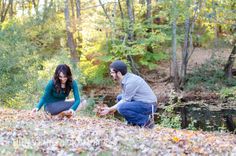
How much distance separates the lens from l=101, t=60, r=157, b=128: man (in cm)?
653

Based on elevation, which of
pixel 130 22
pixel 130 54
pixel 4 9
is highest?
pixel 4 9

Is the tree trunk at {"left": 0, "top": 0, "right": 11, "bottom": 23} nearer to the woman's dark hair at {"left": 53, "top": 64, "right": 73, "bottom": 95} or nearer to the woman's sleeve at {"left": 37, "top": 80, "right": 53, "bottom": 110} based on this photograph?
the woman's sleeve at {"left": 37, "top": 80, "right": 53, "bottom": 110}

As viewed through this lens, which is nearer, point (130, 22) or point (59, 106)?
point (59, 106)

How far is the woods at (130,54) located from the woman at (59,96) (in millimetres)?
5874

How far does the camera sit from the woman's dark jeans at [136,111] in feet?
21.8

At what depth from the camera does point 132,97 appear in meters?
6.67

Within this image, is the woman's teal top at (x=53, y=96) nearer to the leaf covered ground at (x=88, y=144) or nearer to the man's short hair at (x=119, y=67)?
the man's short hair at (x=119, y=67)

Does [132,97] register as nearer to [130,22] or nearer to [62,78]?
[62,78]

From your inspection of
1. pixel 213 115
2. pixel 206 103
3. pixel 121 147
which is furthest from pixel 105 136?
pixel 206 103

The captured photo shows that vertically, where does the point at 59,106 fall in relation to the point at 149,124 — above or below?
above

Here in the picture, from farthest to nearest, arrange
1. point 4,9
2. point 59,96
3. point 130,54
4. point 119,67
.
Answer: point 4,9 → point 130,54 → point 59,96 → point 119,67

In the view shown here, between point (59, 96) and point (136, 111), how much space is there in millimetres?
1520

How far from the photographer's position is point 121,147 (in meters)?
4.32

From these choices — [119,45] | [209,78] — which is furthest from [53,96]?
[209,78]
